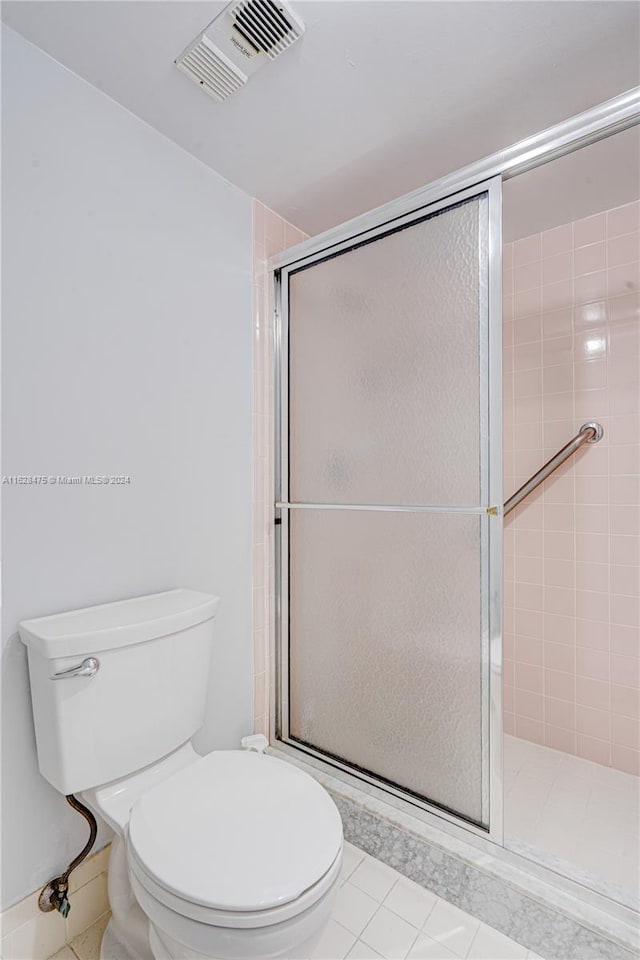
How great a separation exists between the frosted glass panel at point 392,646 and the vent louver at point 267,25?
4.02 ft

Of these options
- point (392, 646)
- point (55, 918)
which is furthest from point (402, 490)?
point (55, 918)

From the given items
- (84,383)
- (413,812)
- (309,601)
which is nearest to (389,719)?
(413,812)

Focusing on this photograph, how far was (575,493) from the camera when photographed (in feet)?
6.28

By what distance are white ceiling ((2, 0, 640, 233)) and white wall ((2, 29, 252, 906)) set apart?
113mm

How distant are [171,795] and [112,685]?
0.27 m

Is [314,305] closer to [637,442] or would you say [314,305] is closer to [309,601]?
[309,601]

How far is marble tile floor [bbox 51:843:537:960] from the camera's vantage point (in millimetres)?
1127

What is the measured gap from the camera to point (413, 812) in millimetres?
1379

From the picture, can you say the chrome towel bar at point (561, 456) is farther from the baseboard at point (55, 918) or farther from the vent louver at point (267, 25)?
the baseboard at point (55, 918)

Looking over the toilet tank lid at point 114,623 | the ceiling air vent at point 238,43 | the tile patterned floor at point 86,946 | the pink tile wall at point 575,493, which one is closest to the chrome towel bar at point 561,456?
the pink tile wall at point 575,493

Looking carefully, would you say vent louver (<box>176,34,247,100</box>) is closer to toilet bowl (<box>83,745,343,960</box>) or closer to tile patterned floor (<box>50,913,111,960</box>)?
toilet bowl (<box>83,745,343,960</box>)

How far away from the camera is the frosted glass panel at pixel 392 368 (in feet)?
4.33

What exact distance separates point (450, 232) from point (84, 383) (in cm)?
107

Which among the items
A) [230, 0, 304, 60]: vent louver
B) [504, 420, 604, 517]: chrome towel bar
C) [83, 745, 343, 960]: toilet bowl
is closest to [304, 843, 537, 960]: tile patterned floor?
[83, 745, 343, 960]: toilet bowl
